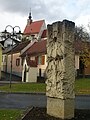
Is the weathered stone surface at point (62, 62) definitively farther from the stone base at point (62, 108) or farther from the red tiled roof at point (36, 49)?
the red tiled roof at point (36, 49)

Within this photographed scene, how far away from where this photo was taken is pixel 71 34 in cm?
1117

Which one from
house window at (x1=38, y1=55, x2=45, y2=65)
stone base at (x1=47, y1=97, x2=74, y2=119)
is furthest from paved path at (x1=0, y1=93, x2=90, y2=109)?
house window at (x1=38, y1=55, x2=45, y2=65)

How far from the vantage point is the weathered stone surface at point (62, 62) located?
1087cm

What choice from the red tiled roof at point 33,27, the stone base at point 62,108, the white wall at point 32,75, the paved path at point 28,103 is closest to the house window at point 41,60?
the white wall at point 32,75

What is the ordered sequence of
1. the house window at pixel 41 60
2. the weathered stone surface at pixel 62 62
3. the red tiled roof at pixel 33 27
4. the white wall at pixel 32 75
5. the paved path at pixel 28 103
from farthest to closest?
the red tiled roof at pixel 33 27, the house window at pixel 41 60, the white wall at pixel 32 75, the paved path at pixel 28 103, the weathered stone surface at pixel 62 62

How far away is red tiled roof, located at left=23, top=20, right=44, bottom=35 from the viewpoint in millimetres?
94938

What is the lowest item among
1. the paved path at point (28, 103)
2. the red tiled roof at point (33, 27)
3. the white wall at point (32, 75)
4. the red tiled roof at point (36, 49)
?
the paved path at point (28, 103)

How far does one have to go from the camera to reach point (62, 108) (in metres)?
10.8

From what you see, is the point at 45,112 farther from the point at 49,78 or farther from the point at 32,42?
the point at 32,42

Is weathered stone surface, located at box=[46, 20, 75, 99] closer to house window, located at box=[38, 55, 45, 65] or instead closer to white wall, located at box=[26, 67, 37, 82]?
white wall, located at box=[26, 67, 37, 82]

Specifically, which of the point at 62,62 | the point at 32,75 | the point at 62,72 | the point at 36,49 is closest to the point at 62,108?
the point at 62,72

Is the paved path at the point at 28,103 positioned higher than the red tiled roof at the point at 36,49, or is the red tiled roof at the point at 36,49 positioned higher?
the red tiled roof at the point at 36,49

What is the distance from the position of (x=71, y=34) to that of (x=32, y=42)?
179 feet

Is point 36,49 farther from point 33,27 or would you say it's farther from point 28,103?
point 33,27
